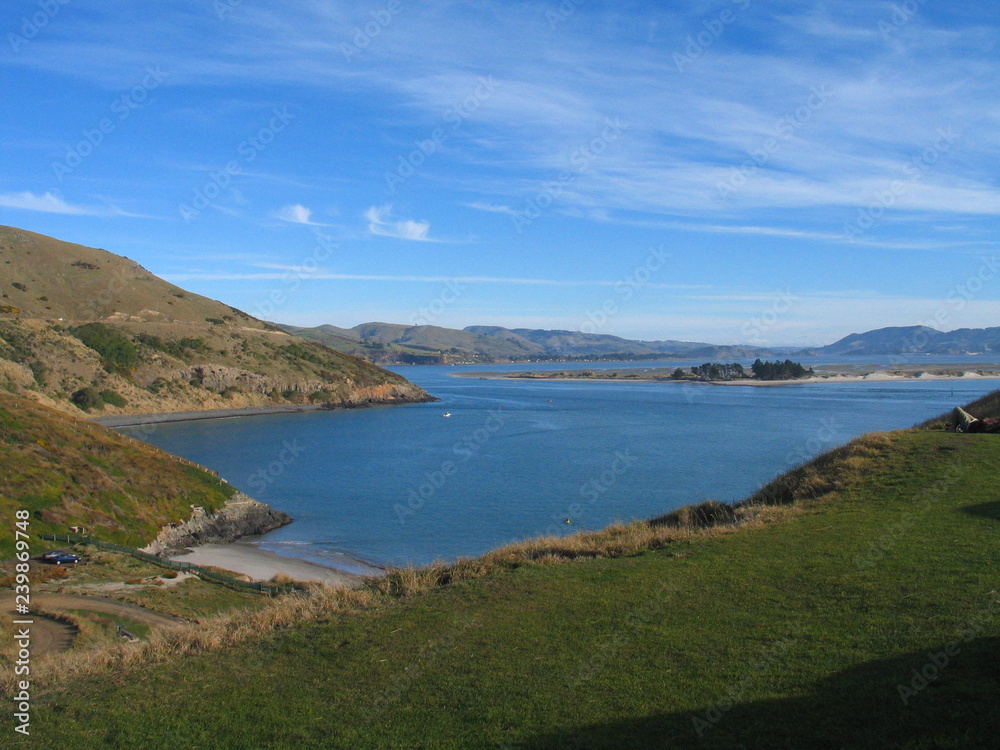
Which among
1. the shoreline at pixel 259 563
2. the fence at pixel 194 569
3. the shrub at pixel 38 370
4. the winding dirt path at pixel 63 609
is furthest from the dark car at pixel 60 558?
the shrub at pixel 38 370

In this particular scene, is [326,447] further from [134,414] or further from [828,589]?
[828,589]

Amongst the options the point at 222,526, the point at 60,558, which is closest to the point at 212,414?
the point at 222,526

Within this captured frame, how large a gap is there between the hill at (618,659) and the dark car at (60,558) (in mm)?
15165

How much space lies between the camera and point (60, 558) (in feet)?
70.3

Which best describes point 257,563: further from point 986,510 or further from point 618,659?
point 986,510

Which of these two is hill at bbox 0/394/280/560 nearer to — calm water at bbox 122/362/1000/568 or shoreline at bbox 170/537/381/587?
shoreline at bbox 170/537/381/587

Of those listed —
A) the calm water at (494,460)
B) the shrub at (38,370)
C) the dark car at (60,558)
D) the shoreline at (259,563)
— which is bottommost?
the shoreline at (259,563)

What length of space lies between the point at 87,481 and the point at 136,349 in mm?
72047

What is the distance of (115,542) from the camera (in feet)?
87.1

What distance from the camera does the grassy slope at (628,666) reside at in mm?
5605

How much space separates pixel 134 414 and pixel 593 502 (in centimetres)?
6780

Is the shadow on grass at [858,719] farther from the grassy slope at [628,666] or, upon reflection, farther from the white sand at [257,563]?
the white sand at [257,563]

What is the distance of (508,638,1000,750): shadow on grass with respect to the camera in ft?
16.4

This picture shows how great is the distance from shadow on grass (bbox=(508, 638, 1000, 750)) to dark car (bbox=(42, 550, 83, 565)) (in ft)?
69.0
